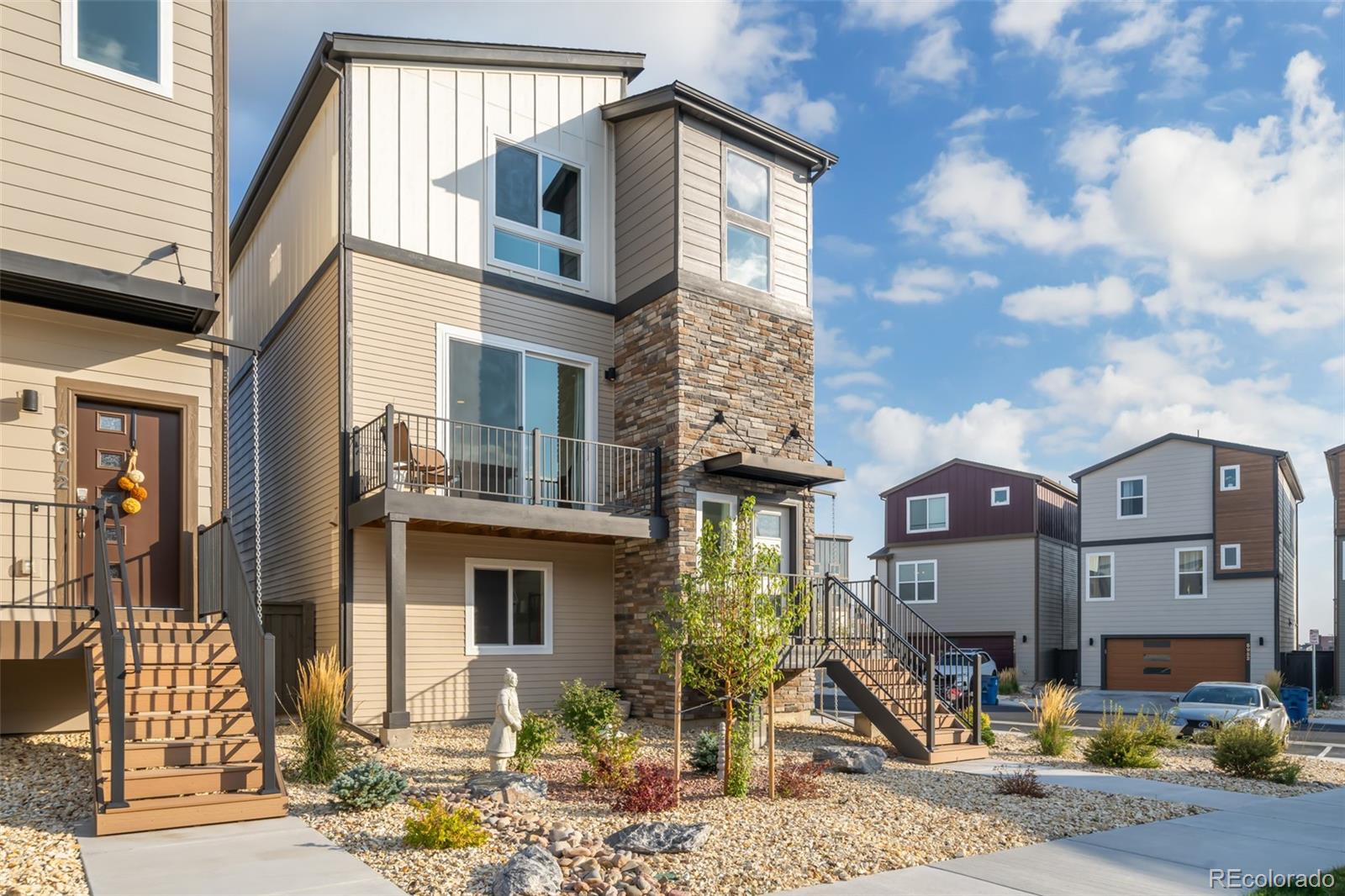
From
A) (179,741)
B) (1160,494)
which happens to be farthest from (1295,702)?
(179,741)

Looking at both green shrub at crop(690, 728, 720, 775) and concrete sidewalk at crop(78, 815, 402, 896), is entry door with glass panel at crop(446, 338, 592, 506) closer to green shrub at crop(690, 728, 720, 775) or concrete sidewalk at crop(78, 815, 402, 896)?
green shrub at crop(690, 728, 720, 775)

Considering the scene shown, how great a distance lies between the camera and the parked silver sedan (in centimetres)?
1535

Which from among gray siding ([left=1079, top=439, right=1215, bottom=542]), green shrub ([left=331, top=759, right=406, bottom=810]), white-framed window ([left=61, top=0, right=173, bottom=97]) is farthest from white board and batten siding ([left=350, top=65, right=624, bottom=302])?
gray siding ([left=1079, top=439, right=1215, bottom=542])

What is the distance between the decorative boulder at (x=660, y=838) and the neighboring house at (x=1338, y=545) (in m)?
26.0

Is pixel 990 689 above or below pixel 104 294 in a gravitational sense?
below

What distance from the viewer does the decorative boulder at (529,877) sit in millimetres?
5578

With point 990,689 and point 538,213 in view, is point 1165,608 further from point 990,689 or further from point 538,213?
point 538,213

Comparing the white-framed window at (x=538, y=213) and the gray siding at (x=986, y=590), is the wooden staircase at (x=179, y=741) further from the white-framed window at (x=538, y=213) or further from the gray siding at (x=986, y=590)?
the gray siding at (x=986, y=590)

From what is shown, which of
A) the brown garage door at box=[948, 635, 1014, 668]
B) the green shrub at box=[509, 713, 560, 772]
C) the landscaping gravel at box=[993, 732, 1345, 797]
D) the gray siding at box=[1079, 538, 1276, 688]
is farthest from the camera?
the brown garage door at box=[948, 635, 1014, 668]

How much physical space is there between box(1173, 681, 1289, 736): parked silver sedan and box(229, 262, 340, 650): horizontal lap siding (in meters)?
14.0

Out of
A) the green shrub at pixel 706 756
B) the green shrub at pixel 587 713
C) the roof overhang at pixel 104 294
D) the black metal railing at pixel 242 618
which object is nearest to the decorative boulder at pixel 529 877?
the black metal railing at pixel 242 618

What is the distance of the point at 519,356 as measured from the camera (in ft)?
47.4

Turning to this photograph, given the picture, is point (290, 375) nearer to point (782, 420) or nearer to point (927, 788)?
point (782, 420)

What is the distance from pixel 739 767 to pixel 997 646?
2437cm
